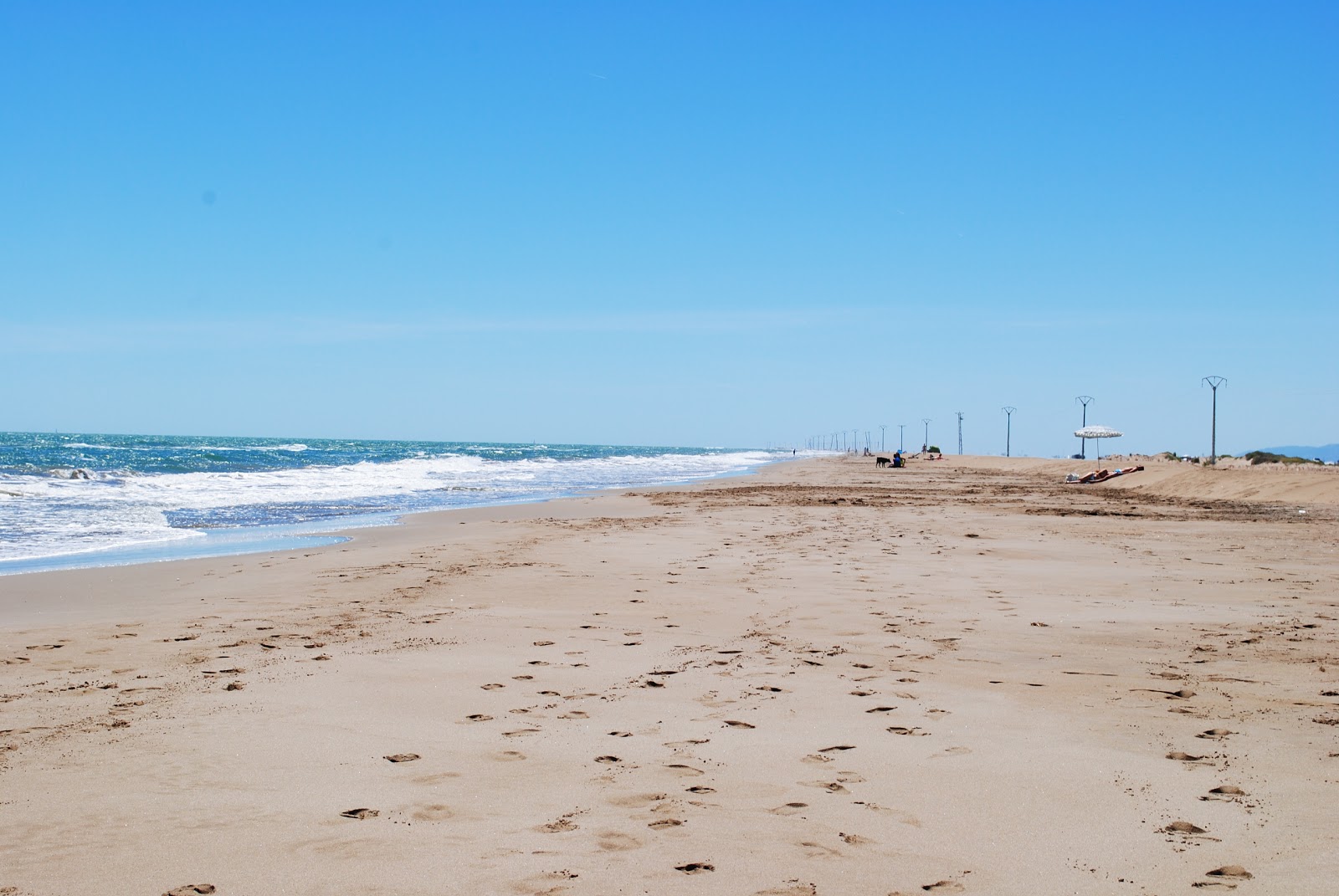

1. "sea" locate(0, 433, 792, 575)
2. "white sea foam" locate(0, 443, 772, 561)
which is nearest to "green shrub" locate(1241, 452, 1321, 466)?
"white sea foam" locate(0, 443, 772, 561)

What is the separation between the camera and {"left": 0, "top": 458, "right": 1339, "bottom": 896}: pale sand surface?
347cm

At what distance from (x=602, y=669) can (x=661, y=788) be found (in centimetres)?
235

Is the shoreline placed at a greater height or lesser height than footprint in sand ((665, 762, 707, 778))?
lesser

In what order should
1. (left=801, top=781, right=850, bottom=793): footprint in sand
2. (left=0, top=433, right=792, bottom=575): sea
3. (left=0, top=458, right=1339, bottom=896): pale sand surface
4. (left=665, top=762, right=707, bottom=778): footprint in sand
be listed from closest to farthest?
(left=0, top=458, right=1339, bottom=896): pale sand surface < (left=801, top=781, right=850, bottom=793): footprint in sand < (left=665, top=762, right=707, bottom=778): footprint in sand < (left=0, top=433, right=792, bottom=575): sea

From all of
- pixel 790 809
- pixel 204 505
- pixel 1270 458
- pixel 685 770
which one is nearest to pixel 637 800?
pixel 685 770

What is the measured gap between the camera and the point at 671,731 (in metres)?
5.05

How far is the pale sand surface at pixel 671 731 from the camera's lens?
3467 millimetres

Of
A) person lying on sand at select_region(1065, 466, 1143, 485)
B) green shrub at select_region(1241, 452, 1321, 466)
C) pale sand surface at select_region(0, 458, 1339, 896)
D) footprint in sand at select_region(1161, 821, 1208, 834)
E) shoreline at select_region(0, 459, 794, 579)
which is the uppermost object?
green shrub at select_region(1241, 452, 1321, 466)

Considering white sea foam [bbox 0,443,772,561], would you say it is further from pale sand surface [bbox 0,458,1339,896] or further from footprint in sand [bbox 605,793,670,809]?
footprint in sand [bbox 605,793,670,809]

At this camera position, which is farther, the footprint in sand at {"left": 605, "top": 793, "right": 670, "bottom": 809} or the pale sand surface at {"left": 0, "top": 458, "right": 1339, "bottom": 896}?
the footprint in sand at {"left": 605, "top": 793, "right": 670, "bottom": 809}

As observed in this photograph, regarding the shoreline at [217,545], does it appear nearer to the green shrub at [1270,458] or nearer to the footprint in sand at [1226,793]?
the footprint in sand at [1226,793]

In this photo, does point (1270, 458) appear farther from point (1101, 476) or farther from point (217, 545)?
point (217, 545)

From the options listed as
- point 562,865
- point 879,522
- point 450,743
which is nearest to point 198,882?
point 562,865

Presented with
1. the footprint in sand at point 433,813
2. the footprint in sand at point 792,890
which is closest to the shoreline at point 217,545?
the footprint in sand at point 433,813
